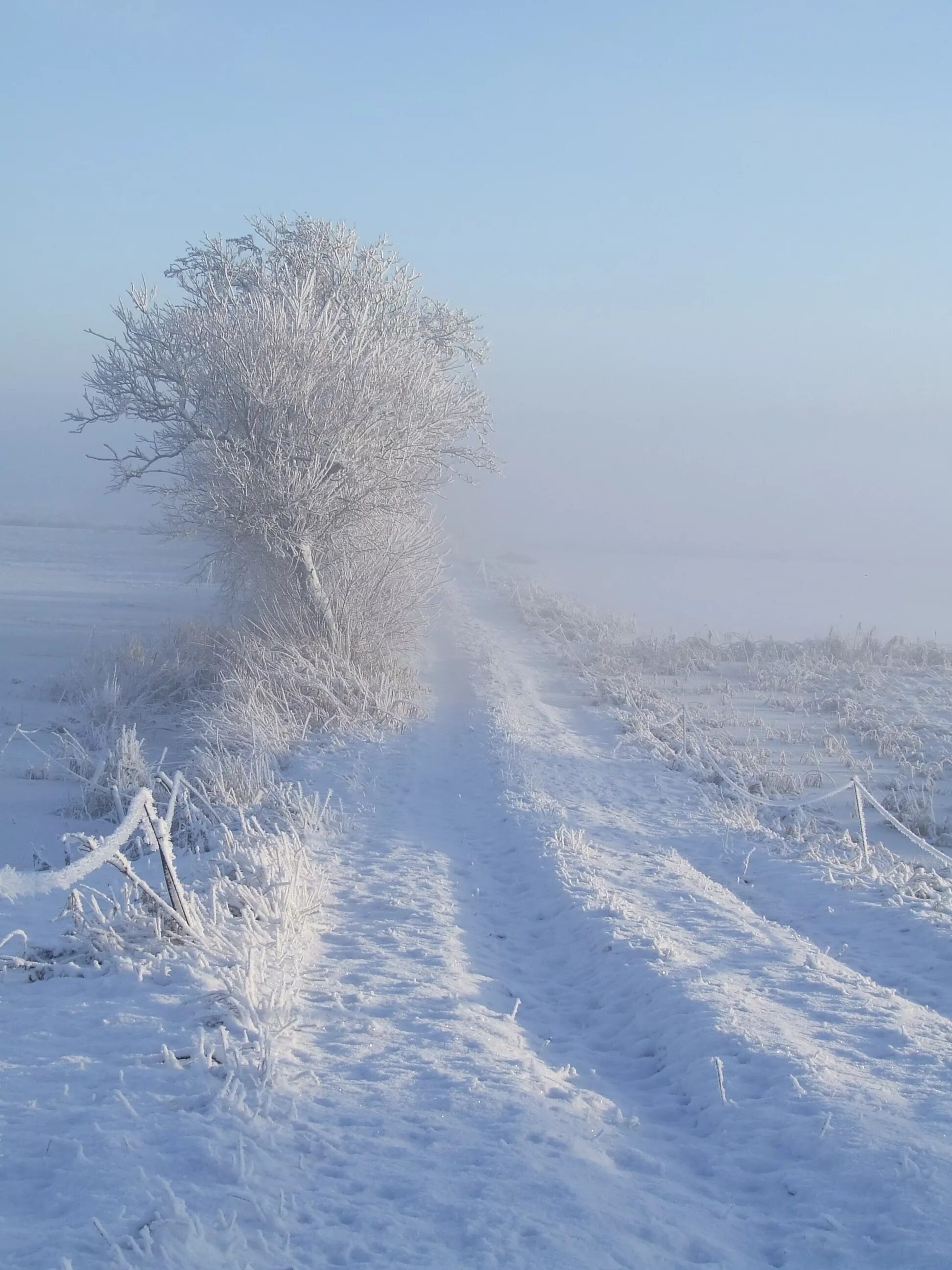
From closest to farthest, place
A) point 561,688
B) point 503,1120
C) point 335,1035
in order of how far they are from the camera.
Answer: point 503,1120, point 335,1035, point 561,688

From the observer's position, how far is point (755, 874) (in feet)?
23.1

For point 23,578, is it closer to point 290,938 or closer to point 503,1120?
point 290,938

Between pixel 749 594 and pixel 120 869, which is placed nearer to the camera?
pixel 120 869

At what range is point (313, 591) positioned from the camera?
14023 millimetres

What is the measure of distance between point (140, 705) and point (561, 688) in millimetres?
6983

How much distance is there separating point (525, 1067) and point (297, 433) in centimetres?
1085

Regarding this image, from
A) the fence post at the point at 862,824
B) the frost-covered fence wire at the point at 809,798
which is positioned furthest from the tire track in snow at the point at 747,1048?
the frost-covered fence wire at the point at 809,798

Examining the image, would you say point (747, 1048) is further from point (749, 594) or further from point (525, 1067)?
point (749, 594)

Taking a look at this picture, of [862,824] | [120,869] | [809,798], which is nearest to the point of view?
[120,869]

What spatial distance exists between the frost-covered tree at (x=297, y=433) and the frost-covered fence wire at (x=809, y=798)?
209 inches

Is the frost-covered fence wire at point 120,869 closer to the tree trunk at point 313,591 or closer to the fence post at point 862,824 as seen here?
the fence post at point 862,824

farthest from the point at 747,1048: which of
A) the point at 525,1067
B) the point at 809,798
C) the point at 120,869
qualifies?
the point at 809,798

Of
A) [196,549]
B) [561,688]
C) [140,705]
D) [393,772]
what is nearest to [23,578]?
[196,549]

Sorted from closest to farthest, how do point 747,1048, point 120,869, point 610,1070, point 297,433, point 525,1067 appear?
point 525,1067 < point 747,1048 < point 610,1070 < point 120,869 < point 297,433
